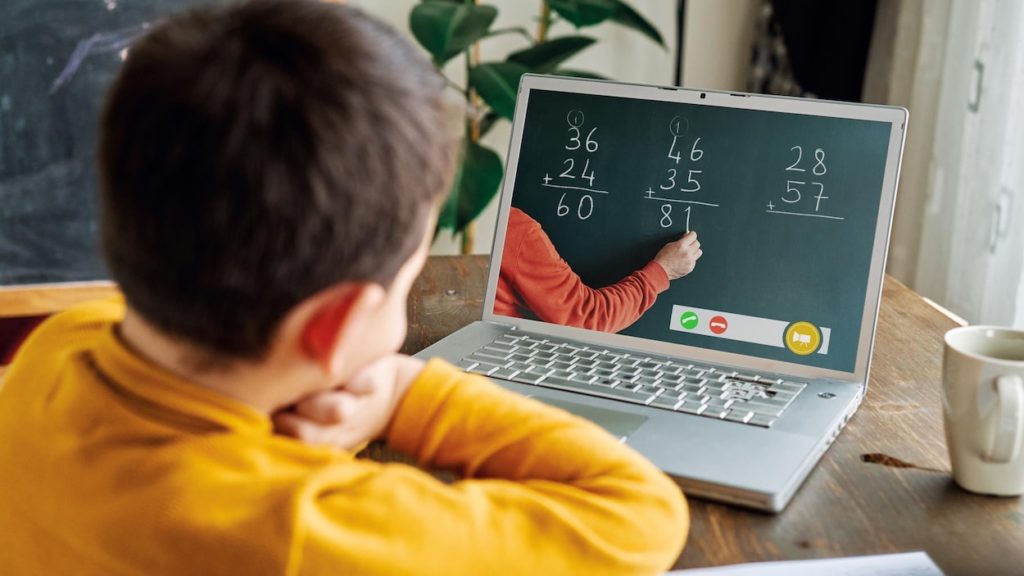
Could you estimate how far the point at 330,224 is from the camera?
0.47m

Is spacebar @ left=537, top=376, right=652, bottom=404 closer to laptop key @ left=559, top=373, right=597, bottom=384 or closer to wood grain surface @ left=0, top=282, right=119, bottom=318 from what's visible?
laptop key @ left=559, top=373, right=597, bottom=384

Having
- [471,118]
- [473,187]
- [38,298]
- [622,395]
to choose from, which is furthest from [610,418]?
[471,118]

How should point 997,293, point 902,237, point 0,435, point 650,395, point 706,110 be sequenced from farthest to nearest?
1. point 902,237
2. point 997,293
3. point 706,110
4. point 650,395
5. point 0,435

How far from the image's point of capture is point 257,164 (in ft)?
1.47

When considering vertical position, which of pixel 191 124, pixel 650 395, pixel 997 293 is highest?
pixel 191 124

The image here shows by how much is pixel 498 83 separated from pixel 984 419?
1508 mm

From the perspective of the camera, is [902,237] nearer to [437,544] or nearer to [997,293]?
[997,293]

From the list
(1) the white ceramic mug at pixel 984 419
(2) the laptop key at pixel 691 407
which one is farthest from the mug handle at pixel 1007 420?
(2) the laptop key at pixel 691 407

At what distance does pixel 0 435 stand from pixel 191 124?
25 cm

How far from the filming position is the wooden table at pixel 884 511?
0.68 m

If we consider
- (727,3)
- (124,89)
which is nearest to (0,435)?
(124,89)

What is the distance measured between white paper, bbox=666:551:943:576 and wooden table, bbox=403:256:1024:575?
0.4 inches

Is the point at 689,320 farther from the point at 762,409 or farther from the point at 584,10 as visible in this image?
the point at 584,10

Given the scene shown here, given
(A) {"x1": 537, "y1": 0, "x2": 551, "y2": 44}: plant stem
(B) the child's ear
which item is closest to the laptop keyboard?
(B) the child's ear
